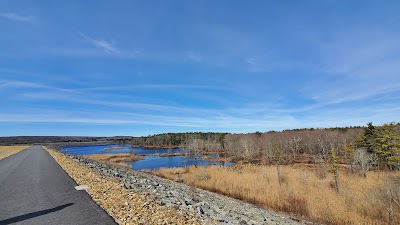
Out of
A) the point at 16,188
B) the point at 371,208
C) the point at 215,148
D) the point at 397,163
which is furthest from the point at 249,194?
the point at 215,148

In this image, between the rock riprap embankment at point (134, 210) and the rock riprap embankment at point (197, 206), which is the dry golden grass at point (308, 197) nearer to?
the rock riprap embankment at point (197, 206)

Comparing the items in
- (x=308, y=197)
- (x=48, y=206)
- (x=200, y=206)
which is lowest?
(x=308, y=197)

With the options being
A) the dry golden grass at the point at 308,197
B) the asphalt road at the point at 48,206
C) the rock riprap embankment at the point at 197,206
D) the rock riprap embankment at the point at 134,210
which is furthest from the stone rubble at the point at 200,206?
the dry golden grass at the point at 308,197

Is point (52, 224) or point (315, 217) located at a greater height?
point (52, 224)

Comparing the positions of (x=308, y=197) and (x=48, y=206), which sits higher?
(x=48, y=206)

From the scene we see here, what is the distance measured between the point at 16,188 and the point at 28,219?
6363mm

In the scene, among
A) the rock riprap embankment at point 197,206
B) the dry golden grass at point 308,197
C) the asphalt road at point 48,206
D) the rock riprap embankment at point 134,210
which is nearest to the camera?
the rock riprap embankment at point 134,210

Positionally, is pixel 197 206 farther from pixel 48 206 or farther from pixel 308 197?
pixel 308 197

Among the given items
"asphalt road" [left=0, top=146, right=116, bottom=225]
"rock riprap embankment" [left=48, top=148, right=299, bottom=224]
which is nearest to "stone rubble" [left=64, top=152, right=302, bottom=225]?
"rock riprap embankment" [left=48, top=148, right=299, bottom=224]

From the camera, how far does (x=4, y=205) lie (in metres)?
9.05

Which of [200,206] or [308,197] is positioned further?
[308,197]

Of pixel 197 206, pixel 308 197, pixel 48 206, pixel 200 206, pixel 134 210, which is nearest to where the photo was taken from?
pixel 134 210

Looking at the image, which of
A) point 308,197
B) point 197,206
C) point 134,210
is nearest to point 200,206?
point 197,206

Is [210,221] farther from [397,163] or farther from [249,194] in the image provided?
[397,163]
